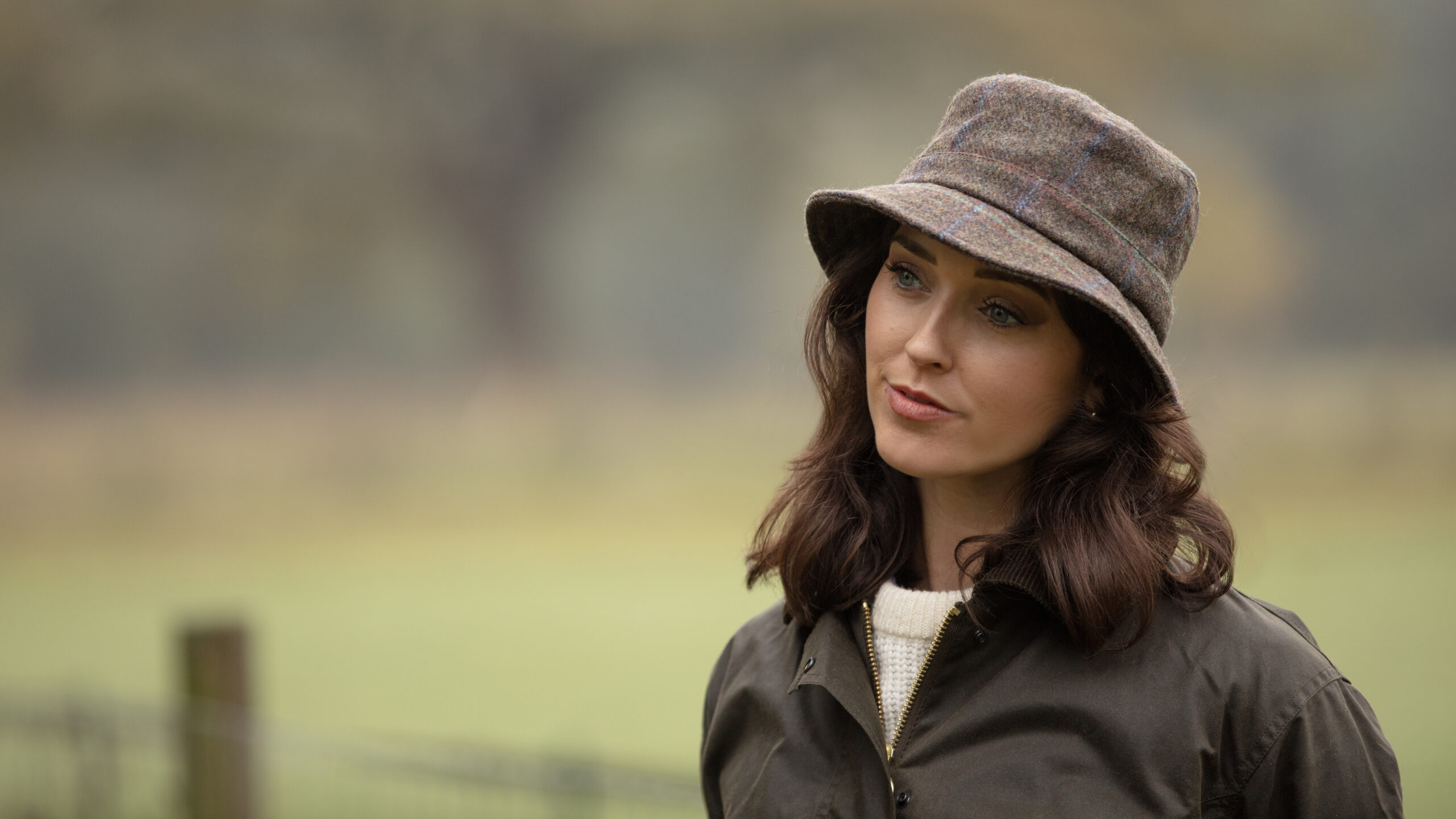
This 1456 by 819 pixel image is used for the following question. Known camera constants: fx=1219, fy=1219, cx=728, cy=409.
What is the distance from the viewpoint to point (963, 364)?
4.91ft

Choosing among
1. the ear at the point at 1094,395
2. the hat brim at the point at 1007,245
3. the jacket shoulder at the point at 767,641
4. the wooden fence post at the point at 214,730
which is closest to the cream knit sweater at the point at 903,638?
the jacket shoulder at the point at 767,641

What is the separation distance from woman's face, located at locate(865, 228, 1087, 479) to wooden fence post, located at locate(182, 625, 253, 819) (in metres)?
3.21

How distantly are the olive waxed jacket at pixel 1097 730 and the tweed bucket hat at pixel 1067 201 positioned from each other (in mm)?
321

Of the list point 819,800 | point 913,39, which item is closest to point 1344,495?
point 913,39

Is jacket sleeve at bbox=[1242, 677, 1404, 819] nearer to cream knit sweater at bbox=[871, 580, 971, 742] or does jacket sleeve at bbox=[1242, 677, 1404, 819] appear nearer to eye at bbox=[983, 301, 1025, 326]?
cream knit sweater at bbox=[871, 580, 971, 742]

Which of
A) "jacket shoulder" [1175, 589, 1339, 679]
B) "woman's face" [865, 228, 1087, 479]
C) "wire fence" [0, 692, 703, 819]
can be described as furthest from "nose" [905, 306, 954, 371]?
"wire fence" [0, 692, 703, 819]

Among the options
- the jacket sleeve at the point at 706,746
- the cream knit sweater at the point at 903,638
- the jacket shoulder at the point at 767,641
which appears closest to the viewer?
the cream knit sweater at the point at 903,638

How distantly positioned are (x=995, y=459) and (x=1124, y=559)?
20 centimetres

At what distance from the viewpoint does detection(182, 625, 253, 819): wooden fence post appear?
402cm

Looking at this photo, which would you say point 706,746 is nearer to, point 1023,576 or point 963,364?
point 1023,576

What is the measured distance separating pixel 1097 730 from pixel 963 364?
46 cm

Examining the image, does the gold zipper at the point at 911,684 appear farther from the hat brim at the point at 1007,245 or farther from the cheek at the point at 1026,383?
the hat brim at the point at 1007,245

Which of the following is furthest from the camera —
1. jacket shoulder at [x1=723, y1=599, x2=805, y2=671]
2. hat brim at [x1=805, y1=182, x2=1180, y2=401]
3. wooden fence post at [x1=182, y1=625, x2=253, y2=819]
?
wooden fence post at [x1=182, y1=625, x2=253, y2=819]

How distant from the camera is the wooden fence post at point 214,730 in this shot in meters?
4.02
